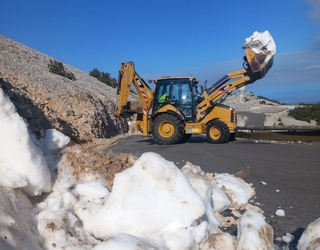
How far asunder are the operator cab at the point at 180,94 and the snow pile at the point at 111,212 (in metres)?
9.66

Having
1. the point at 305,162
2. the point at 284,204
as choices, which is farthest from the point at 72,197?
the point at 305,162

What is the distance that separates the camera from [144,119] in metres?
14.7

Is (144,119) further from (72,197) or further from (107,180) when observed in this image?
(72,197)

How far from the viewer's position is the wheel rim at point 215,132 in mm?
14039

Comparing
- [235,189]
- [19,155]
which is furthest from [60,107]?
[19,155]

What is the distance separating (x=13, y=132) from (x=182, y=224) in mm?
2128

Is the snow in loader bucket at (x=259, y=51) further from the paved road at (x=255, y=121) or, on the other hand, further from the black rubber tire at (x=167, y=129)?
the paved road at (x=255, y=121)

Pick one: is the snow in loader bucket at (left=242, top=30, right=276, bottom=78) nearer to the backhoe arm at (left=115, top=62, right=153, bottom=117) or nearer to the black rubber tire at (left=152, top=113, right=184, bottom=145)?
the black rubber tire at (left=152, top=113, right=184, bottom=145)

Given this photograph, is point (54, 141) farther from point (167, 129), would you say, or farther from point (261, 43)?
point (261, 43)

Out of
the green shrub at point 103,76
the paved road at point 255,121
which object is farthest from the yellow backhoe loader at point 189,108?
the green shrub at point 103,76

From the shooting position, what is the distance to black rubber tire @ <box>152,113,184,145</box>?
46.4 feet

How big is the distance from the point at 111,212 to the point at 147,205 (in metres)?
0.38

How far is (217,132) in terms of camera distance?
1406 cm

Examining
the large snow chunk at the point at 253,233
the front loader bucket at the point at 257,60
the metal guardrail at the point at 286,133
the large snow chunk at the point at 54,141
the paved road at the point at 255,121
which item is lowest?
the large snow chunk at the point at 253,233
